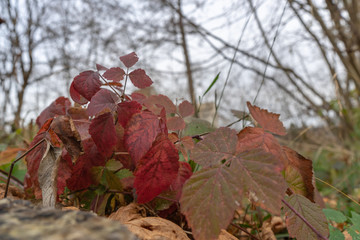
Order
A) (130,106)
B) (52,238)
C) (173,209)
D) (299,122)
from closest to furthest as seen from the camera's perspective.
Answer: (52,238) < (130,106) < (173,209) < (299,122)

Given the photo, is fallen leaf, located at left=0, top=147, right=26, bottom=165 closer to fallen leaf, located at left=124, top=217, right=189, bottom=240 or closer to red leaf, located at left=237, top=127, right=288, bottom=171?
fallen leaf, located at left=124, top=217, right=189, bottom=240

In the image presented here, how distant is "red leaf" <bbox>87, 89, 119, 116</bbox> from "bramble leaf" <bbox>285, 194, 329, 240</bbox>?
1.18 ft

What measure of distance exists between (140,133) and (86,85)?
153mm

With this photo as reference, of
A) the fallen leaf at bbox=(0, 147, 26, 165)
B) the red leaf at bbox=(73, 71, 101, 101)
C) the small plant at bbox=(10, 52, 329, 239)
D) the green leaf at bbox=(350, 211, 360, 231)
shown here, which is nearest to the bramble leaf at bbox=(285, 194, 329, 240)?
the small plant at bbox=(10, 52, 329, 239)

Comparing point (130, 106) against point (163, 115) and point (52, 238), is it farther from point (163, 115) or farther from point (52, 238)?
point (52, 238)

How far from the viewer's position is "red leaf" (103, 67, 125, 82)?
20.1 inches

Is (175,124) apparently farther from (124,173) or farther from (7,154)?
(7,154)

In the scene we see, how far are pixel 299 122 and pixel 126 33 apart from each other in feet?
9.63

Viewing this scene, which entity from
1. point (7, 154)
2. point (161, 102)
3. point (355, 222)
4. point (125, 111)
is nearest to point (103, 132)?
point (125, 111)

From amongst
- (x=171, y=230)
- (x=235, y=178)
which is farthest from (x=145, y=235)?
(x=235, y=178)

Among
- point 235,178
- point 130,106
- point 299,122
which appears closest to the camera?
point 235,178

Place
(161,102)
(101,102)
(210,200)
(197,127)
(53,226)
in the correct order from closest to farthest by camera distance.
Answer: (53,226) < (210,200) < (101,102) < (161,102) < (197,127)

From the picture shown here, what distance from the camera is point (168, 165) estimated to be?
17.4 inches

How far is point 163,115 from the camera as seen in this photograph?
50cm
